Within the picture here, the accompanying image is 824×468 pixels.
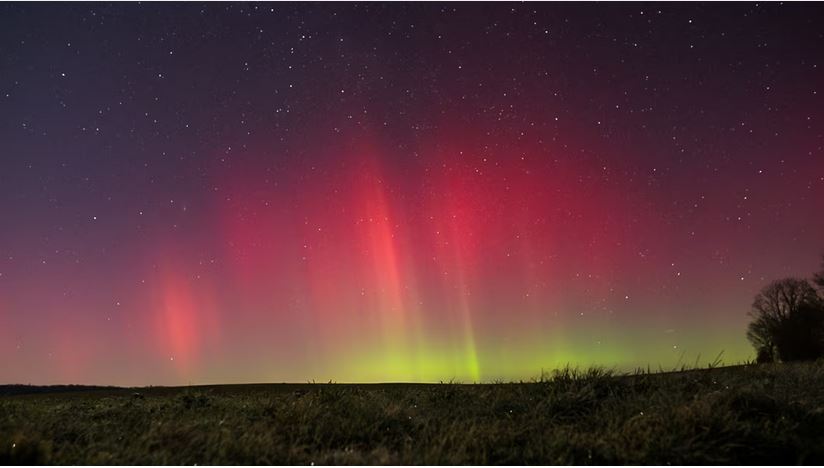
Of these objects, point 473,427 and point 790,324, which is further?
point 790,324

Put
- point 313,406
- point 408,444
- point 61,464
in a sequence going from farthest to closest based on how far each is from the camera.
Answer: point 313,406 → point 408,444 → point 61,464

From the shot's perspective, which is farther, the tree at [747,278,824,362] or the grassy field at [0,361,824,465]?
the tree at [747,278,824,362]

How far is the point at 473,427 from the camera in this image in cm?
1048

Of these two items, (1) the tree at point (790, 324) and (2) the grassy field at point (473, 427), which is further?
(1) the tree at point (790, 324)

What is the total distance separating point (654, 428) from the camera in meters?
10.2

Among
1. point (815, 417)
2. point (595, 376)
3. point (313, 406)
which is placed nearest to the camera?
point (815, 417)

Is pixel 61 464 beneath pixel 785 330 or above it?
beneath

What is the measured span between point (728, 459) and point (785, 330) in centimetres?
3384

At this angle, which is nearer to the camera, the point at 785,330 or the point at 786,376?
the point at 786,376

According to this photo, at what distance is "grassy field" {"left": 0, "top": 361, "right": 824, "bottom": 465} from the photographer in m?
9.29

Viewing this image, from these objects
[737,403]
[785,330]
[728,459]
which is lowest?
[728,459]

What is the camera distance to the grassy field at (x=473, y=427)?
929cm

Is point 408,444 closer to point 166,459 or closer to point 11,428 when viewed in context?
point 166,459

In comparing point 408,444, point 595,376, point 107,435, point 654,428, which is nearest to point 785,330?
point 595,376
